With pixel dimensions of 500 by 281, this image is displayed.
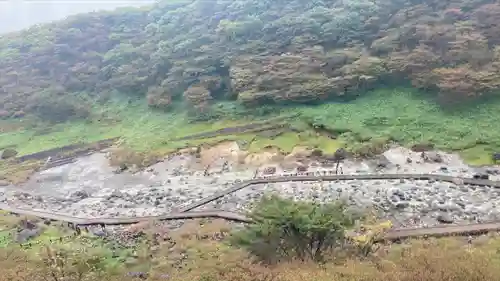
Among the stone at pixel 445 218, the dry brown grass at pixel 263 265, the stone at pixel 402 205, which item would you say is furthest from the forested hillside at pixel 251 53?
the dry brown grass at pixel 263 265

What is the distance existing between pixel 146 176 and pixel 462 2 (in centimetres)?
2391

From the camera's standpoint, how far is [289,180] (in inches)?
867

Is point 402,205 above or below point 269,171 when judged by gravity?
above

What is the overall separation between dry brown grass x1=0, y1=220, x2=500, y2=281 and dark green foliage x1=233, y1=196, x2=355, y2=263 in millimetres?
565

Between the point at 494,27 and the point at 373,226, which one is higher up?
the point at 494,27

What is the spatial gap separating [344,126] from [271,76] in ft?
24.2

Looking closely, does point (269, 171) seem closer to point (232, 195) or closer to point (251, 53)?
point (232, 195)

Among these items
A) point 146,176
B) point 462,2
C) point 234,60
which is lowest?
point 146,176

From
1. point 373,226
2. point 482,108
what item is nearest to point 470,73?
point 482,108

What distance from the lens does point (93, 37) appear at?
4912cm

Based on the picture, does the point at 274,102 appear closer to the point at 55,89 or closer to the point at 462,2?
the point at 462,2

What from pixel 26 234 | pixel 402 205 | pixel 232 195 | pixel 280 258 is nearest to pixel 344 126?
pixel 232 195

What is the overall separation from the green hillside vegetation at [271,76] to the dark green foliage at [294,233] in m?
12.1

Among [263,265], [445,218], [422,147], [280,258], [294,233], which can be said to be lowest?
[422,147]
